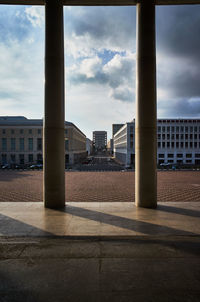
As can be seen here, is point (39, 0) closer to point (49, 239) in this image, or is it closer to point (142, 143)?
point (142, 143)

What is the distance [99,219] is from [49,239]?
2478 mm

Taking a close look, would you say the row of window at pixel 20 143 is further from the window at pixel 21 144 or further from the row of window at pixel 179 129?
the row of window at pixel 179 129

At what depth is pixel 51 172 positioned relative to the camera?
10055mm

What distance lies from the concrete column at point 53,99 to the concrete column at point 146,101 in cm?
446

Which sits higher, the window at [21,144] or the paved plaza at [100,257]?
the window at [21,144]

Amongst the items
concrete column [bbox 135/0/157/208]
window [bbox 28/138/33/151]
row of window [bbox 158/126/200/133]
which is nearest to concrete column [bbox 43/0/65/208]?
concrete column [bbox 135/0/157/208]

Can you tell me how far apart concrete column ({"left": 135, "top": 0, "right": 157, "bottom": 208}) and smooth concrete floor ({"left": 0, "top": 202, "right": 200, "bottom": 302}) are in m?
1.80

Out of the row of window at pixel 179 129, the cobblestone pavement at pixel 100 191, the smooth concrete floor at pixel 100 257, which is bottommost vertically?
the cobblestone pavement at pixel 100 191

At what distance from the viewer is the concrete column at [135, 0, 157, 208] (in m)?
A: 9.78

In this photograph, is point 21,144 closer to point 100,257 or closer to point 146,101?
point 146,101

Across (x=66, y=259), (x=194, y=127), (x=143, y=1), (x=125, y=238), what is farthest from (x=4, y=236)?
(x=194, y=127)

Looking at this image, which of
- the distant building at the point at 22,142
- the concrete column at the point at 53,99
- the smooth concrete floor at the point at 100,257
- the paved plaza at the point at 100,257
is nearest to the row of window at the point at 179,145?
the distant building at the point at 22,142

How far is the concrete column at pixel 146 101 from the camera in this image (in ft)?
32.1

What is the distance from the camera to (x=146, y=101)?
985cm
